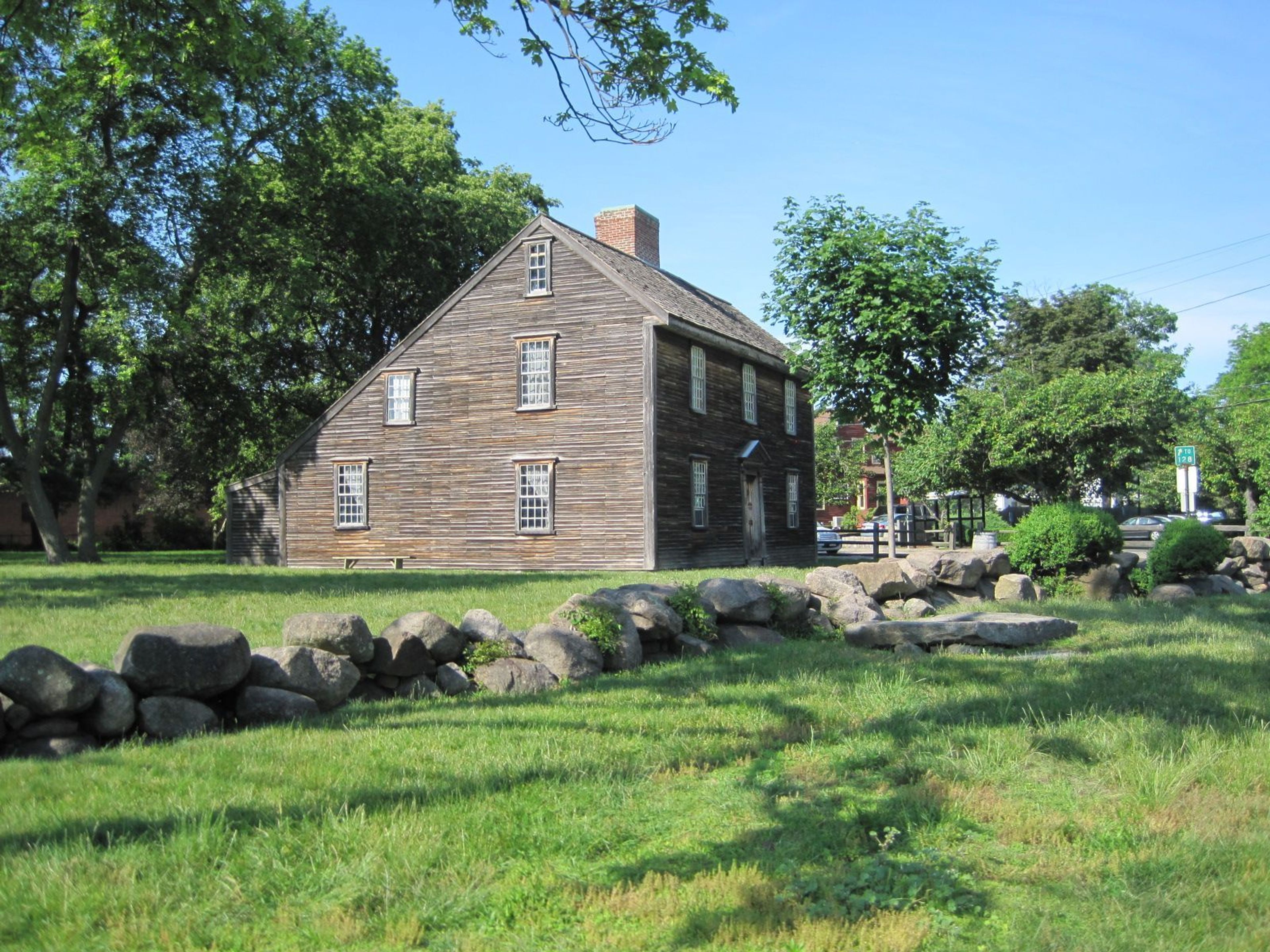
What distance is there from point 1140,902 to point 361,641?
5462mm

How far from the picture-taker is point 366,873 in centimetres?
421

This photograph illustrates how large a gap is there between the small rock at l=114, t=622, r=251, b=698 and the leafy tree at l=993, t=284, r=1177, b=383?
6029 centimetres

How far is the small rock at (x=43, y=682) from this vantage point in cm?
591

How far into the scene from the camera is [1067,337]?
6525 centimetres

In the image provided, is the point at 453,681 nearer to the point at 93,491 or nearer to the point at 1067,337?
the point at 93,491

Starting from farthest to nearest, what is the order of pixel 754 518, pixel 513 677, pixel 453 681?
pixel 754 518 → pixel 513 677 → pixel 453 681

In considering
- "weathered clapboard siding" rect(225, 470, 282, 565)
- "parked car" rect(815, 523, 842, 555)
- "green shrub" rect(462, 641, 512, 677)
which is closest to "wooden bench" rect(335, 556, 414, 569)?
"weathered clapboard siding" rect(225, 470, 282, 565)

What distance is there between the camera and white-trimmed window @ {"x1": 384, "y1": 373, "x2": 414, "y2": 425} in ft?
93.4

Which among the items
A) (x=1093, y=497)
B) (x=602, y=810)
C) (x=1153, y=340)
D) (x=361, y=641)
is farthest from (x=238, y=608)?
(x=1153, y=340)

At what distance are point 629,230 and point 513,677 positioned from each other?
83.5 ft

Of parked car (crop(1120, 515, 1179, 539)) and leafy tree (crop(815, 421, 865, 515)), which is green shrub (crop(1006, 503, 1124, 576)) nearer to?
parked car (crop(1120, 515, 1179, 539))

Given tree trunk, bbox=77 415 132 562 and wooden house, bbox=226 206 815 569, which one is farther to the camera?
tree trunk, bbox=77 415 132 562

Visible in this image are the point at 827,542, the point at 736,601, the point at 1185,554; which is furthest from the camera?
the point at 827,542

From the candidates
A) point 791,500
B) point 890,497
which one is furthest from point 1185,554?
point 791,500
